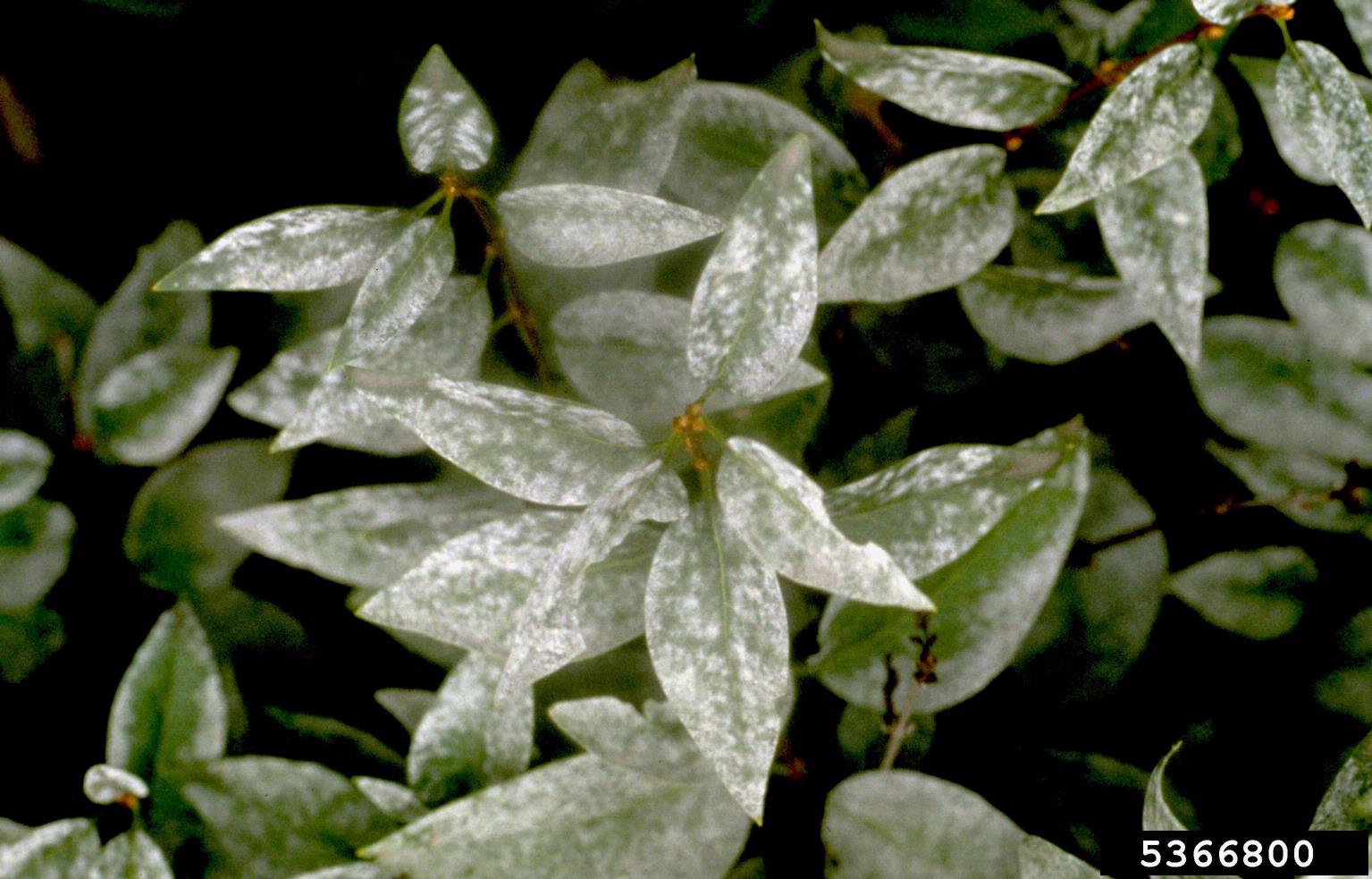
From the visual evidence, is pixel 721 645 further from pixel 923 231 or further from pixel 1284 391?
pixel 1284 391

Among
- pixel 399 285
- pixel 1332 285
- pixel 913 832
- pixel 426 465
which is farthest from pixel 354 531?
pixel 1332 285

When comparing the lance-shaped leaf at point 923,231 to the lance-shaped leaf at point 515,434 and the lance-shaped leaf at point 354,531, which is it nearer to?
the lance-shaped leaf at point 515,434

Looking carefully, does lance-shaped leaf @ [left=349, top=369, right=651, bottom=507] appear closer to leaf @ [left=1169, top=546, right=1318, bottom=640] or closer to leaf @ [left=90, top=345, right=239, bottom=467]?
leaf @ [left=90, top=345, right=239, bottom=467]

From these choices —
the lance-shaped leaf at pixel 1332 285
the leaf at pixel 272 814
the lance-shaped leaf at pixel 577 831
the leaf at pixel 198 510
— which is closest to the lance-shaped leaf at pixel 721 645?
the lance-shaped leaf at pixel 577 831

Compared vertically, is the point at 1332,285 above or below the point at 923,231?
below

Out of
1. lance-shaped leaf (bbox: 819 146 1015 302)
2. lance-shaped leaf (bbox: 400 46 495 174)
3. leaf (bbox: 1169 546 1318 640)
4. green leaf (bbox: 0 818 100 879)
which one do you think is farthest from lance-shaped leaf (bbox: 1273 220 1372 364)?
green leaf (bbox: 0 818 100 879)
